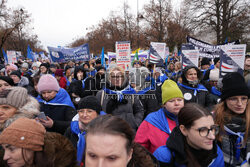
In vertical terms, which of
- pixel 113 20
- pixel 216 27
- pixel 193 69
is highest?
pixel 113 20

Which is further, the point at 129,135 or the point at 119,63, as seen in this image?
the point at 119,63

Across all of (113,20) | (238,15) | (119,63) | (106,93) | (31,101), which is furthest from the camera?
(113,20)

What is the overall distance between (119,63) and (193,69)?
2.16 meters

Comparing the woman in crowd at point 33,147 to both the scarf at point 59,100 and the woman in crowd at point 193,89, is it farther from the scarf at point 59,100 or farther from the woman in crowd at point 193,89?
the woman in crowd at point 193,89

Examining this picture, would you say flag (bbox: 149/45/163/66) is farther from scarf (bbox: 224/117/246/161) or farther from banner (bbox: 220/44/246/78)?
scarf (bbox: 224/117/246/161)

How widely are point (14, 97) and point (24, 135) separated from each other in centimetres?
95

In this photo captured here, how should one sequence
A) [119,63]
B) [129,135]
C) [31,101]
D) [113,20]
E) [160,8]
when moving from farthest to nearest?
[113,20] < [160,8] < [119,63] < [31,101] < [129,135]

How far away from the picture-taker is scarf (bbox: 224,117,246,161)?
6.44 ft

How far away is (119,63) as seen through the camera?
524 cm

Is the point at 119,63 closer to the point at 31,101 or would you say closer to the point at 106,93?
the point at 106,93

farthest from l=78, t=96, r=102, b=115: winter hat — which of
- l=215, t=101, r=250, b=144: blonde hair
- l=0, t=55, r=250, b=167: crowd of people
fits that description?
l=215, t=101, r=250, b=144: blonde hair

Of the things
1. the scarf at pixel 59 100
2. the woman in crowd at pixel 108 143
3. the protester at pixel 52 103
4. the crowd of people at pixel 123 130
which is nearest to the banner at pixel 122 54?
the crowd of people at pixel 123 130

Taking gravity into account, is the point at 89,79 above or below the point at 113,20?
below

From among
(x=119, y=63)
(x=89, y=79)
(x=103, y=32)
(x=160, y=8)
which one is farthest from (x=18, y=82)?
(x=103, y=32)
